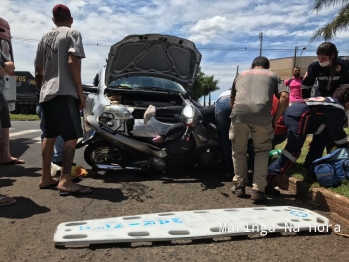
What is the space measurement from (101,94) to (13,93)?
245cm

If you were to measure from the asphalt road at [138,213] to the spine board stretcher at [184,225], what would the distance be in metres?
0.06

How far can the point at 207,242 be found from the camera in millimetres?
2727

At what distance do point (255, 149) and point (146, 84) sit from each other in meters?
3.09

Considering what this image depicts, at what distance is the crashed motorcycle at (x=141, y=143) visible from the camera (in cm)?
467

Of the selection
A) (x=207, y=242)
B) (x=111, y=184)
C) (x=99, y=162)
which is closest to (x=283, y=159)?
(x=207, y=242)

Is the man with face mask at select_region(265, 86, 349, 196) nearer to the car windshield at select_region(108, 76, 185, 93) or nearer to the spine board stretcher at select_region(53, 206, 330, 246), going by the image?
the spine board stretcher at select_region(53, 206, 330, 246)

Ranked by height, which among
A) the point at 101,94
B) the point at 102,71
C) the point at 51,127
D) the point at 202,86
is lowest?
the point at 51,127

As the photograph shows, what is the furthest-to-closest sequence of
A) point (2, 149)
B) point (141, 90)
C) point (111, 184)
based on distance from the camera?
1. point (141, 90)
2. point (2, 149)
3. point (111, 184)

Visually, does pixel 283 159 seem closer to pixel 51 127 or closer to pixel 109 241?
pixel 109 241

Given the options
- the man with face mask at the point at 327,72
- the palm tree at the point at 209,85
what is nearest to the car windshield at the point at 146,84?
the man with face mask at the point at 327,72

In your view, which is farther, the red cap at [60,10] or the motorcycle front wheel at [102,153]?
the motorcycle front wheel at [102,153]

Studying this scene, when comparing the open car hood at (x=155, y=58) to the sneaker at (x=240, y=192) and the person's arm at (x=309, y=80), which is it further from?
the sneaker at (x=240, y=192)

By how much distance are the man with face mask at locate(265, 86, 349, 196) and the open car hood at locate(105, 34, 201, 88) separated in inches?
101

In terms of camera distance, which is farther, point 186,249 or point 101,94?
point 101,94
